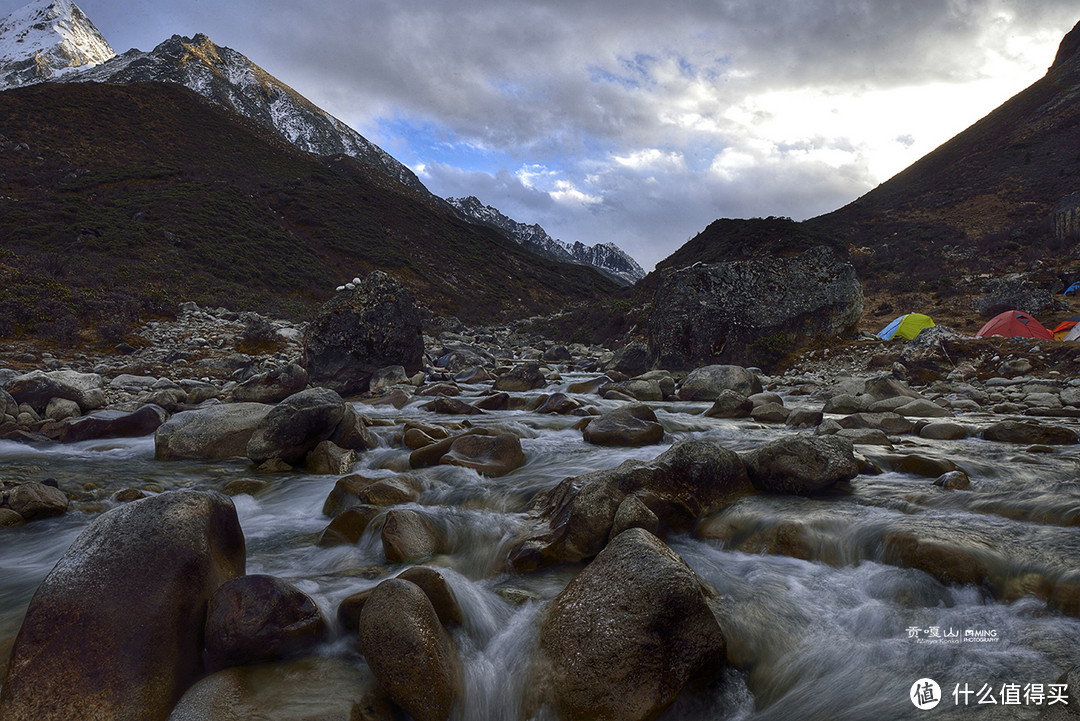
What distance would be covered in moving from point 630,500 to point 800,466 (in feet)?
6.00

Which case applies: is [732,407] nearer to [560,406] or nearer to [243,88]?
[560,406]

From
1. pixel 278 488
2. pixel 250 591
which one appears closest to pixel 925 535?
pixel 250 591

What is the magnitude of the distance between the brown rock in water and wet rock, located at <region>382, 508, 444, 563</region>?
1196 mm

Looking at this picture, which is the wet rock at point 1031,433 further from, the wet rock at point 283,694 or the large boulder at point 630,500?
the wet rock at point 283,694

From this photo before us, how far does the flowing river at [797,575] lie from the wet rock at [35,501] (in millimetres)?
124

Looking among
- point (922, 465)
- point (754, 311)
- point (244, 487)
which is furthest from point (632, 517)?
point (754, 311)

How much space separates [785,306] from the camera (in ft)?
48.0

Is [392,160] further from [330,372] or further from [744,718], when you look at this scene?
[744,718]

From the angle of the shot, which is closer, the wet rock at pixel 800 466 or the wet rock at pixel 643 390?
the wet rock at pixel 800 466

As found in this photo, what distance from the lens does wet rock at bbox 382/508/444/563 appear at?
3850mm

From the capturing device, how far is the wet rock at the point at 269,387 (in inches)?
391

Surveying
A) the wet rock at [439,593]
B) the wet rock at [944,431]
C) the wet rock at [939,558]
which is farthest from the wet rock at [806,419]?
the wet rock at [439,593]

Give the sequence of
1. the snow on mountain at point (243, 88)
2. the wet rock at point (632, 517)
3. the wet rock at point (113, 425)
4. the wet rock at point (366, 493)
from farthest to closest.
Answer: the snow on mountain at point (243, 88) < the wet rock at point (113, 425) < the wet rock at point (366, 493) < the wet rock at point (632, 517)

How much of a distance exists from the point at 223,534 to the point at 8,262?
20801 mm
